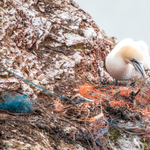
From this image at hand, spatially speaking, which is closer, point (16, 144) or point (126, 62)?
point (16, 144)

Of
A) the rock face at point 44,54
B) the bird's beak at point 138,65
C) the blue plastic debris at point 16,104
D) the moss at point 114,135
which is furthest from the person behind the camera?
the bird's beak at point 138,65

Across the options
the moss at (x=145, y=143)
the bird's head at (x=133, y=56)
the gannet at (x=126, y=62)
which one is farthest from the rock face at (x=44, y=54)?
the moss at (x=145, y=143)

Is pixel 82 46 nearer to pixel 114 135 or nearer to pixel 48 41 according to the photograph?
pixel 48 41

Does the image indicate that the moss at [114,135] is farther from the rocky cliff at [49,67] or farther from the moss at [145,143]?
the moss at [145,143]

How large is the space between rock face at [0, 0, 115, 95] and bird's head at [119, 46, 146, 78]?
0.78m

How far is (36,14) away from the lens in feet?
15.6

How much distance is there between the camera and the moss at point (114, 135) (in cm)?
309

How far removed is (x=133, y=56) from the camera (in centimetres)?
462

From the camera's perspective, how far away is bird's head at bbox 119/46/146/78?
4.58m

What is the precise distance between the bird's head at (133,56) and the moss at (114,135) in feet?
5.66

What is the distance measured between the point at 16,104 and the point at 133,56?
111 inches

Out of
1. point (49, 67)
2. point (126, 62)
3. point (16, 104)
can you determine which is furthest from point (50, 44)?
point (16, 104)

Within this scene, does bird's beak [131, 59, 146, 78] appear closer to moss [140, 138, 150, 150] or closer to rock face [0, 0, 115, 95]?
rock face [0, 0, 115, 95]

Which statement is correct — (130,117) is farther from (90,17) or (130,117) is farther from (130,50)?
(90,17)
